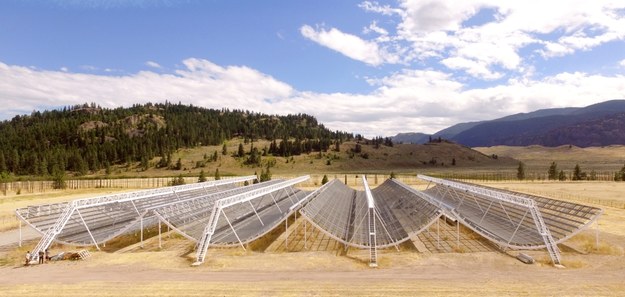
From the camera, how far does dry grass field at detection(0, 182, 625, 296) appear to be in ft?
62.3

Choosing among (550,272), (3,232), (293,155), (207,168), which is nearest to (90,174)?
(207,168)

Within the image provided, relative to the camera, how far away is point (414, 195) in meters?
37.4

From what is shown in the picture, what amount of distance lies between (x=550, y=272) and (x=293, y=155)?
15326 centimetres

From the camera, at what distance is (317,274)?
21766mm

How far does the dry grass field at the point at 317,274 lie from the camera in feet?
62.3

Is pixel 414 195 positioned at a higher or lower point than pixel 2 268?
higher

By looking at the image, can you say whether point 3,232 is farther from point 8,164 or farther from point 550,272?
point 8,164

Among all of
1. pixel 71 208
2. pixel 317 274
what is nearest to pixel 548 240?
pixel 317 274

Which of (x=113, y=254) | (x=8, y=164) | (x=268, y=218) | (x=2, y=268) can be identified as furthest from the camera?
(x=8, y=164)

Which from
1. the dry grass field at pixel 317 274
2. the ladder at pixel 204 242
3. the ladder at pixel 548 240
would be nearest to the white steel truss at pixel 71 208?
the dry grass field at pixel 317 274

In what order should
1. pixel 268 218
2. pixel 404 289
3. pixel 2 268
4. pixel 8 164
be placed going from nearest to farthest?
pixel 404 289
pixel 2 268
pixel 268 218
pixel 8 164

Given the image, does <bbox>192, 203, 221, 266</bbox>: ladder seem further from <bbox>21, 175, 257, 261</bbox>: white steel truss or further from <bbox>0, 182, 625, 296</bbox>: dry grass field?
<bbox>21, 175, 257, 261</bbox>: white steel truss

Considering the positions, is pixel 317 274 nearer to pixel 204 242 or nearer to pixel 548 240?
pixel 204 242

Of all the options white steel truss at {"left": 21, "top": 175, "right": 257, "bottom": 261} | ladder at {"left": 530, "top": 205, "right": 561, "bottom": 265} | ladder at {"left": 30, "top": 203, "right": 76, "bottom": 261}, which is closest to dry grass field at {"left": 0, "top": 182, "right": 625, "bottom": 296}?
ladder at {"left": 530, "top": 205, "right": 561, "bottom": 265}
